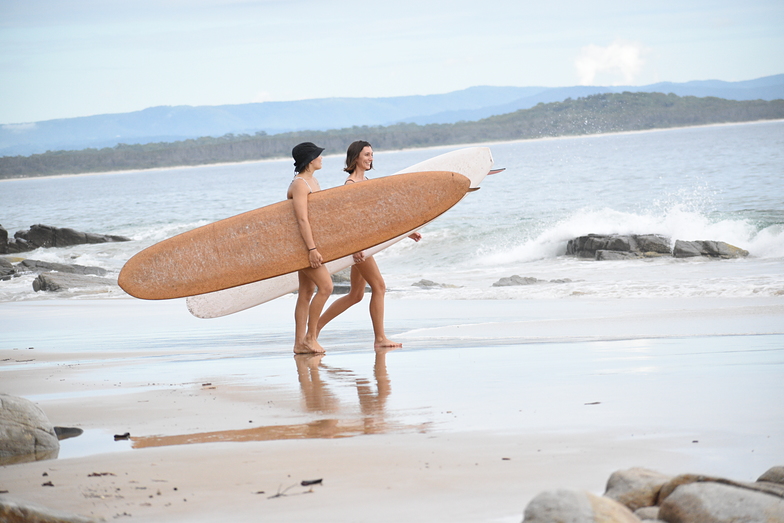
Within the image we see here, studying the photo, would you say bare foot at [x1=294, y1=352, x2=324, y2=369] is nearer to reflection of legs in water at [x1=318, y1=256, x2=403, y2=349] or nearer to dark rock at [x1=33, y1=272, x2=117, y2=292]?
reflection of legs in water at [x1=318, y1=256, x2=403, y2=349]

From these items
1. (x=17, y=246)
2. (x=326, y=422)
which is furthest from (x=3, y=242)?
(x=326, y=422)

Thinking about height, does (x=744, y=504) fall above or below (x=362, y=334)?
above

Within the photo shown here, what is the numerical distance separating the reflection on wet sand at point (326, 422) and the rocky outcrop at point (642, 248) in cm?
886


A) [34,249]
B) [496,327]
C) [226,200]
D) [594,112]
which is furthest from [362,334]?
[594,112]

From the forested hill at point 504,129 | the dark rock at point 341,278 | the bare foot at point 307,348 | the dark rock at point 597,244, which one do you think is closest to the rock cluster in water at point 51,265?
the dark rock at point 341,278

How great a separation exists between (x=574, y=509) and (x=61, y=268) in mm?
13435

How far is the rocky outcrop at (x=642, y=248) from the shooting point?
38.9 ft

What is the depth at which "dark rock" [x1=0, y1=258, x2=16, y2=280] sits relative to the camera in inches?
513

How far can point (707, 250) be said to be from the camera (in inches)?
466

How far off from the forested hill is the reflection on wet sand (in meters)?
113

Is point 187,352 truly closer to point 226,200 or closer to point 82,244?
point 82,244

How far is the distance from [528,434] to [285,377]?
74.5 inches

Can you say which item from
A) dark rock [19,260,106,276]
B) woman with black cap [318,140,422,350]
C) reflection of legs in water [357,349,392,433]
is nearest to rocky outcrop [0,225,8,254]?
dark rock [19,260,106,276]

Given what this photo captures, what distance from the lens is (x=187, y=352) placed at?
5.68 m
